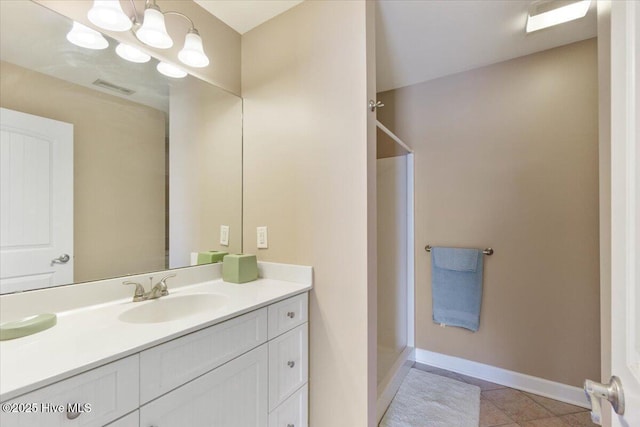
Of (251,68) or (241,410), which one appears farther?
(251,68)

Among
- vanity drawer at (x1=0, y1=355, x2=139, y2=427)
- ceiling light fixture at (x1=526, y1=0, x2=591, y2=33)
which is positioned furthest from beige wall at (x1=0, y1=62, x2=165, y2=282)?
ceiling light fixture at (x1=526, y1=0, x2=591, y2=33)

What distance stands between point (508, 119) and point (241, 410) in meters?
2.52

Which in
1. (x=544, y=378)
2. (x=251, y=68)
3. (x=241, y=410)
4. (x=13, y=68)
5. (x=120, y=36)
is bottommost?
(x=544, y=378)

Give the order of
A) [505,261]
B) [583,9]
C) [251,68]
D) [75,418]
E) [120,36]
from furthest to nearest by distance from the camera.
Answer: [505,261], [251,68], [583,9], [120,36], [75,418]

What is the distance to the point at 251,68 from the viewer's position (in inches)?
68.5

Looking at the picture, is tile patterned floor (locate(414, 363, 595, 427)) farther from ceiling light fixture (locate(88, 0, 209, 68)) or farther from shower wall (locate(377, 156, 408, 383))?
ceiling light fixture (locate(88, 0, 209, 68))

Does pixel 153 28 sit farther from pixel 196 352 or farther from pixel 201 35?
pixel 196 352

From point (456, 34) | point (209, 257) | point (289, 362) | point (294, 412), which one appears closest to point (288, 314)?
point (289, 362)

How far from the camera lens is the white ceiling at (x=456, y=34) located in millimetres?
1537

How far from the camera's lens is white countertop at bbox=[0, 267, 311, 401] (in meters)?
0.59

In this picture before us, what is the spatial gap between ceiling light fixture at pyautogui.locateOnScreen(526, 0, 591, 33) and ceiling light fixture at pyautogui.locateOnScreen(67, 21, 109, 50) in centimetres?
225

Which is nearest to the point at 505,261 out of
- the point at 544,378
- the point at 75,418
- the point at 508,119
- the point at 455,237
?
the point at 455,237

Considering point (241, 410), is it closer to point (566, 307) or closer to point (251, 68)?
point (251, 68)
